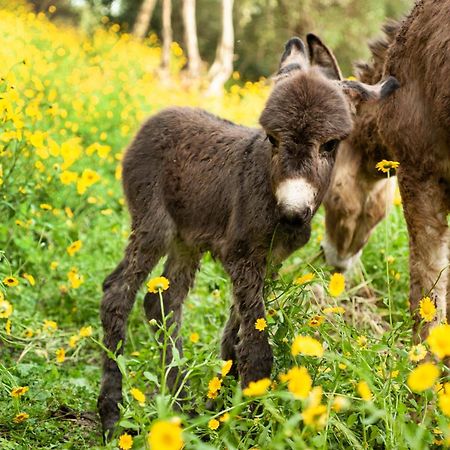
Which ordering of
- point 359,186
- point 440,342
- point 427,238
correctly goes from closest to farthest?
1. point 440,342
2. point 427,238
3. point 359,186

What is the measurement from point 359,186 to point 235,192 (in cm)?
117

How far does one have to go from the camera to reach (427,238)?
303 centimetres

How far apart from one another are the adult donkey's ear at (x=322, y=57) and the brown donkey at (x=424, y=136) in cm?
29

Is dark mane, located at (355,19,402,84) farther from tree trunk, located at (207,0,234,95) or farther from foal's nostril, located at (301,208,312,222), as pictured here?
tree trunk, located at (207,0,234,95)

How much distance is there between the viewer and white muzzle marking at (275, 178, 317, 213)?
2.51 meters

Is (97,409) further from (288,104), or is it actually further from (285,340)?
(288,104)

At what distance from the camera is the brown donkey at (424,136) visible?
115 inches

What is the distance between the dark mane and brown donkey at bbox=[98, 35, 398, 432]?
0.50 m

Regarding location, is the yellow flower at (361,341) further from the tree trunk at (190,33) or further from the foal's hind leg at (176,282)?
the tree trunk at (190,33)

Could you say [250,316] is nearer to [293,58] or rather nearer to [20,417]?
[20,417]

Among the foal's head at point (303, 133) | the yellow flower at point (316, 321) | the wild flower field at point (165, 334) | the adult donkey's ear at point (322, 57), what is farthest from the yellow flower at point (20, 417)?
the adult donkey's ear at point (322, 57)

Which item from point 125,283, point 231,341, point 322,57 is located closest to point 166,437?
point 231,341

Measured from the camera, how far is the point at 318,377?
102 inches

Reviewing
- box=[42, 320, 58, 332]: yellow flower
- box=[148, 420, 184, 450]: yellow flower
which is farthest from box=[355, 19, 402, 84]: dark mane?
box=[148, 420, 184, 450]: yellow flower
